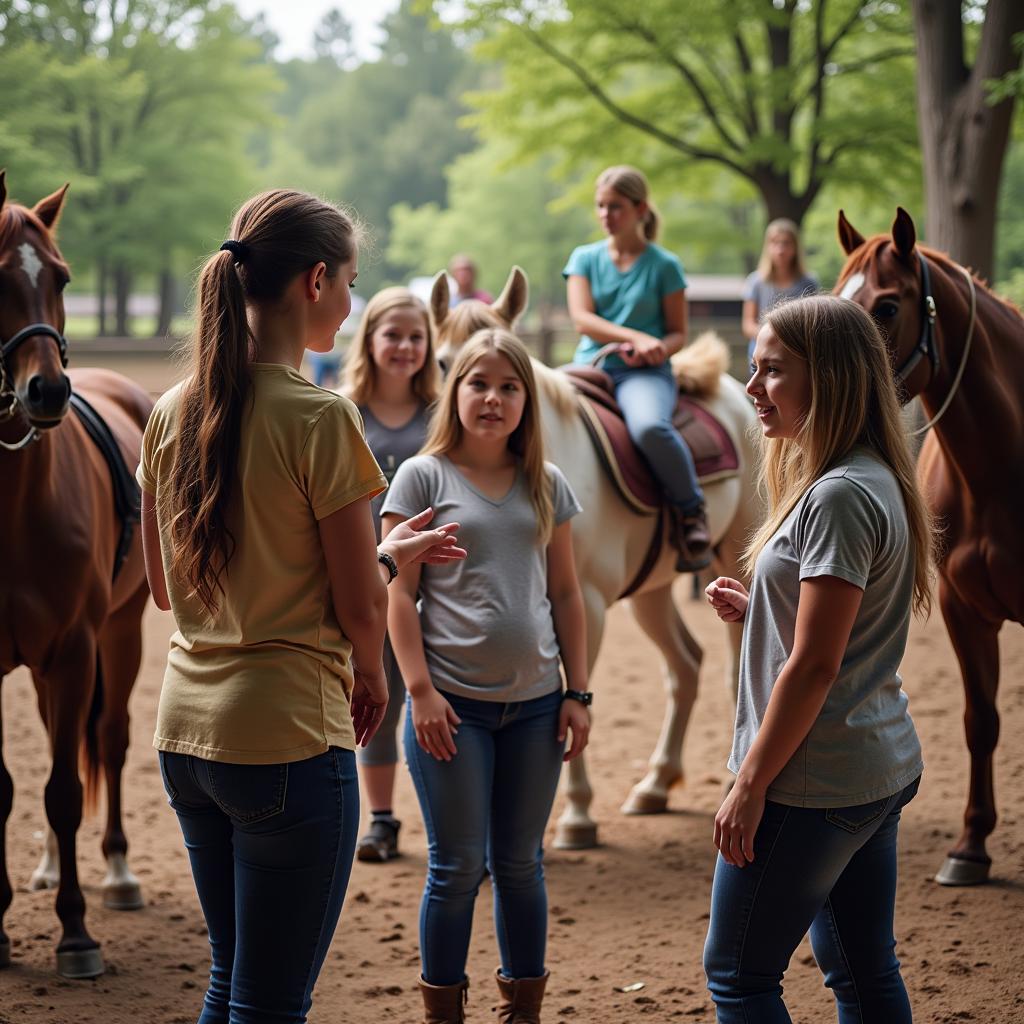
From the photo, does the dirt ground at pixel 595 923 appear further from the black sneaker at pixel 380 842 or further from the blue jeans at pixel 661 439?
the blue jeans at pixel 661 439

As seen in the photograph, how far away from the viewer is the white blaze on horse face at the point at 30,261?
137 inches

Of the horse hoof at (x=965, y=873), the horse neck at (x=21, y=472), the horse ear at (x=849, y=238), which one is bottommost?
the horse hoof at (x=965, y=873)

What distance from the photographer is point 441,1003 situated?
2.90 m

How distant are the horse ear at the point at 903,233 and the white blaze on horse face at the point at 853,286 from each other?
149mm

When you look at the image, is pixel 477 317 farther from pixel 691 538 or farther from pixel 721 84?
pixel 721 84

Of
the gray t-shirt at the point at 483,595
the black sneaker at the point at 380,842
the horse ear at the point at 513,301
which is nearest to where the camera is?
the gray t-shirt at the point at 483,595

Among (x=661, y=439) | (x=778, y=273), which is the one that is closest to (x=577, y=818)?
(x=661, y=439)

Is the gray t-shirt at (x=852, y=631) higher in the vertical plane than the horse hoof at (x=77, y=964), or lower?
higher

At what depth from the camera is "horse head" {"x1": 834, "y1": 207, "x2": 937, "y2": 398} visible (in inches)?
Result: 148

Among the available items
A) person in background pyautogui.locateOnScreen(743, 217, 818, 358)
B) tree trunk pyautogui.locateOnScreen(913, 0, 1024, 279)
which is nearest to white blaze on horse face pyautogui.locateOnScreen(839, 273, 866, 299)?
person in background pyautogui.locateOnScreen(743, 217, 818, 358)

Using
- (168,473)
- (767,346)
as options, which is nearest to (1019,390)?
(767,346)

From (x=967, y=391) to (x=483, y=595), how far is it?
6.37ft

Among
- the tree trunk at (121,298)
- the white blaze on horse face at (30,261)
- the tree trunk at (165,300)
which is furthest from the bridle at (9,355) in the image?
the tree trunk at (165,300)

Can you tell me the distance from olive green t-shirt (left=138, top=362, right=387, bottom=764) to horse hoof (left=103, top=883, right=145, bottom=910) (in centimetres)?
249
